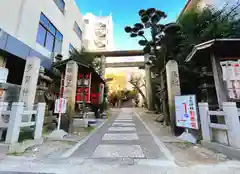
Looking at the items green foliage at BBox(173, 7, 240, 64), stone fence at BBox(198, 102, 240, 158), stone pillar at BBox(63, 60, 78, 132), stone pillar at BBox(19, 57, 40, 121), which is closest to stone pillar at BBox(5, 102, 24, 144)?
stone pillar at BBox(19, 57, 40, 121)

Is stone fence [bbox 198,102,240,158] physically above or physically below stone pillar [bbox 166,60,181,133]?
below

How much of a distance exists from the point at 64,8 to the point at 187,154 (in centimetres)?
1306

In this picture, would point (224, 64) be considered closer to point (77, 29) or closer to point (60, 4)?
point (60, 4)

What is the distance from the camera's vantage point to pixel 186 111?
4.12 metres

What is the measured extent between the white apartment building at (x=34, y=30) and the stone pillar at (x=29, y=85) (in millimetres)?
1855

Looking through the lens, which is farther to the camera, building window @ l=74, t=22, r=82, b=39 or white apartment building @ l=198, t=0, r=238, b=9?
building window @ l=74, t=22, r=82, b=39

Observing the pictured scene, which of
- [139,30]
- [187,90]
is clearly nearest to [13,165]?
[187,90]

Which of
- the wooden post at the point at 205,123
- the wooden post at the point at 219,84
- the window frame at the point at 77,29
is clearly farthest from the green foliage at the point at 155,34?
the window frame at the point at 77,29

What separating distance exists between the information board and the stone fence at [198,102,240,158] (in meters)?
→ 0.42

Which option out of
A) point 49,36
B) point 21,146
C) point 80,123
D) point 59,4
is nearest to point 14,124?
point 21,146

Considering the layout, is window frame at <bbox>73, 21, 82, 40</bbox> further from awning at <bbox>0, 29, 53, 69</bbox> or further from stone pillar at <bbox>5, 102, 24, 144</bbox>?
stone pillar at <bbox>5, 102, 24, 144</bbox>

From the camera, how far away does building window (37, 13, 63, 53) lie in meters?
8.13

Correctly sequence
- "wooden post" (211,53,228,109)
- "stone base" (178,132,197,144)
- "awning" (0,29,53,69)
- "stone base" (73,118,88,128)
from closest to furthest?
1. "wooden post" (211,53,228,109)
2. "stone base" (178,132,197,144)
3. "awning" (0,29,53,69)
4. "stone base" (73,118,88,128)

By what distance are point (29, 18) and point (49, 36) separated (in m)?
2.08
